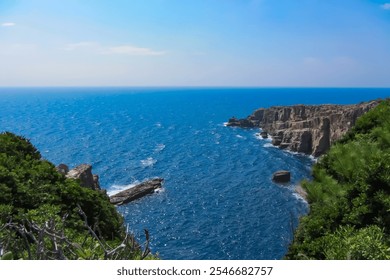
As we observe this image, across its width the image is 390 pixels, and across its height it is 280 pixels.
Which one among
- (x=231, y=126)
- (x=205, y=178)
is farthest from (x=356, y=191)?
(x=231, y=126)

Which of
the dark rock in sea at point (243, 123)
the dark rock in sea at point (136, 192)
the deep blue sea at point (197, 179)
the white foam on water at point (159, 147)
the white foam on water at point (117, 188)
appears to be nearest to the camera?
the deep blue sea at point (197, 179)

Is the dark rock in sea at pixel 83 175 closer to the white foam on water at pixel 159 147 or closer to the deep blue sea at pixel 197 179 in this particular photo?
the deep blue sea at pixel 197 179

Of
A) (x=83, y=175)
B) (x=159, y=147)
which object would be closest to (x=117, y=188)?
(x=83, y=175)

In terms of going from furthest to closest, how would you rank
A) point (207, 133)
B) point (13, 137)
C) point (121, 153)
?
point (207, 133), point (121, 153), point (13, 137)

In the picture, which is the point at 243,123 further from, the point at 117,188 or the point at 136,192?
the point at 136,192

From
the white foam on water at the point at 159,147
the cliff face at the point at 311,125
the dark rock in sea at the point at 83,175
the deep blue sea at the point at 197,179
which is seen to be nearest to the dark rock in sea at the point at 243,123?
the deep blue sea at the point at 197,179

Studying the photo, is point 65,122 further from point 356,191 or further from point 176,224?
point 356,191
